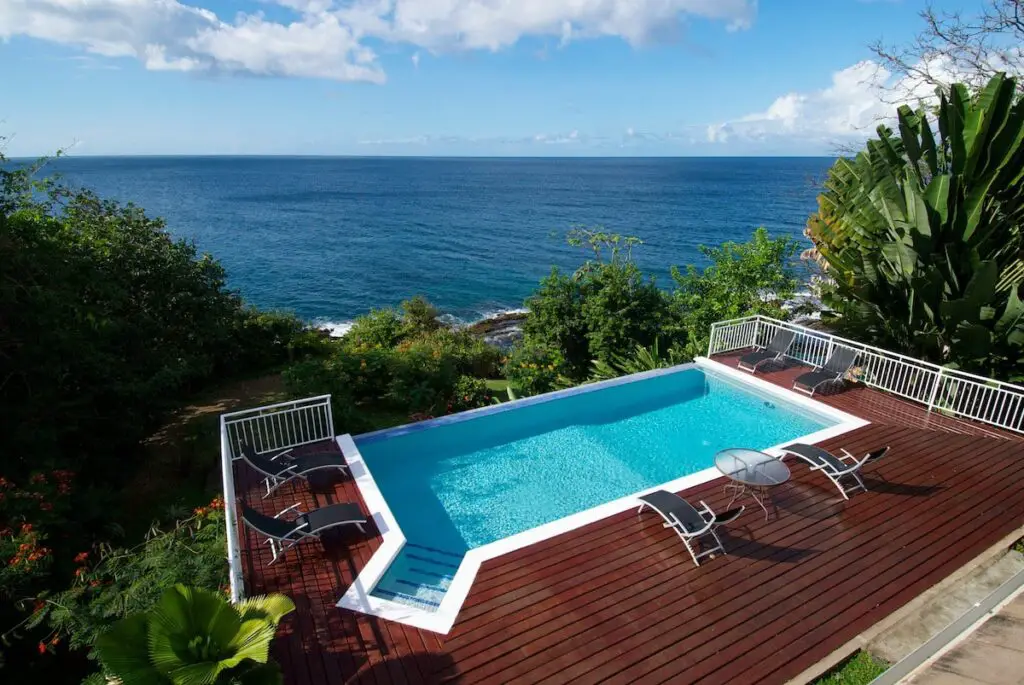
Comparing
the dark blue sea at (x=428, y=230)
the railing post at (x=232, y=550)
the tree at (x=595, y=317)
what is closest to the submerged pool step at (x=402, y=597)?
the railing post at (x=232, y=550)

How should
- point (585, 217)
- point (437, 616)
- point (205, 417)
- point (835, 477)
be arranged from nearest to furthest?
point (437, 616) < point (835, 477) < point (205, 417) < point (585, 217)

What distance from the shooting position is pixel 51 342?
8977 millimetres

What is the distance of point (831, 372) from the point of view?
12438 mm

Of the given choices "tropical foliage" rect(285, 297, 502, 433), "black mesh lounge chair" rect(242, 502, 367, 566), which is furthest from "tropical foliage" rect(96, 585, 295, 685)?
"tropical foliage" rect(285, 297, 502, 433)

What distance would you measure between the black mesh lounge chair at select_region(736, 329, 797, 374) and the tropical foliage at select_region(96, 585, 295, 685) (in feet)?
A: 37.5

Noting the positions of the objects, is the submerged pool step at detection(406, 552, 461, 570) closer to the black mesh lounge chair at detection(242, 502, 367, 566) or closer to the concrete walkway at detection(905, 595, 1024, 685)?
the black mesh lounge chair at detection(242, 502, 367, 566)

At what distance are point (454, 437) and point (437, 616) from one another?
490cm

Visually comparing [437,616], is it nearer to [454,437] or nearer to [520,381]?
[454,437]

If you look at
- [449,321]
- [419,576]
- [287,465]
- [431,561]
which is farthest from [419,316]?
[419,576]

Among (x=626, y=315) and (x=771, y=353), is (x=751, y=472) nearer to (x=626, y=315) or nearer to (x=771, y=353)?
(x=771, y=353)

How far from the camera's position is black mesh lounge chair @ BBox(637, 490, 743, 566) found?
272 inches

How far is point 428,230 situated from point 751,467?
5514 centimetres

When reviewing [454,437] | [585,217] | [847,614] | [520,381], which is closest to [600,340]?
[520,381]

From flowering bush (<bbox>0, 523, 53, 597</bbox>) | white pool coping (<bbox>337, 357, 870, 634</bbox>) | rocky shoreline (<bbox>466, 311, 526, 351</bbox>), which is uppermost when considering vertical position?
flowering bush (<bbox>0, 523, 53, 597</bbox>)
